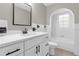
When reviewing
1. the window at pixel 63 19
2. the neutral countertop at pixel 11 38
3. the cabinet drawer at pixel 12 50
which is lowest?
the cabinet drawer at pixel 12 50

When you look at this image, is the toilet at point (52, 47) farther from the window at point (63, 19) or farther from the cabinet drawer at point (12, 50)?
the cabinet drawer at point (12, 50)

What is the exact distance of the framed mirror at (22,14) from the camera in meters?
1.38

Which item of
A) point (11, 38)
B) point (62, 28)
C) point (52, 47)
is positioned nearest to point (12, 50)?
point (11, 38)

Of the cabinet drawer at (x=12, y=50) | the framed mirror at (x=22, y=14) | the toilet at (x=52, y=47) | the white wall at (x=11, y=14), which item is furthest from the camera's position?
the toilet at (x=52, y=47)

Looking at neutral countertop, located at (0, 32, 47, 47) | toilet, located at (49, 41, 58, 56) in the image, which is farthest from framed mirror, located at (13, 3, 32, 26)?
toilet, located at (49, 41, 58, 56)

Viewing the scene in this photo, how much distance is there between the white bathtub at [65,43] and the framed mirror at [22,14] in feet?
2.95

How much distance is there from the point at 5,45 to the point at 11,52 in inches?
4.6

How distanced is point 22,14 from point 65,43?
141 centimetres

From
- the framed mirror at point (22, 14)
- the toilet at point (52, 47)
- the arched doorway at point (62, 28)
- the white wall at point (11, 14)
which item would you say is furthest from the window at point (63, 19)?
the framed mirror at point (22, 14)

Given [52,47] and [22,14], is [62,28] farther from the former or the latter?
[22,14]

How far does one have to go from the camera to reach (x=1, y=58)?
26.6 inches

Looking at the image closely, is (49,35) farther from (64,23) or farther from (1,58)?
(1,58)

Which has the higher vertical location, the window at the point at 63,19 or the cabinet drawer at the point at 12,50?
the window at the point at 63,19

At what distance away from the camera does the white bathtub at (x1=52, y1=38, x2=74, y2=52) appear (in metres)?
2.09
